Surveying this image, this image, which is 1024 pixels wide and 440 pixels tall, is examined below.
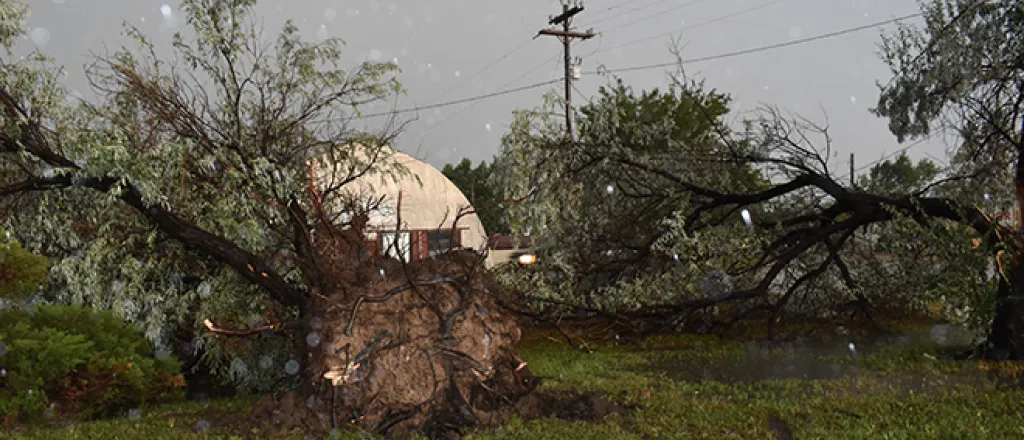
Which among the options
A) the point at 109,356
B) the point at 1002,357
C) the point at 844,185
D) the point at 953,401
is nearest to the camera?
the point at 953,401

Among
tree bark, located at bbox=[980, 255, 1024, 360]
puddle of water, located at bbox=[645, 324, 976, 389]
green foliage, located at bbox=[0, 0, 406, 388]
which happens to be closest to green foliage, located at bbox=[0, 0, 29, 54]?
green foliage, located at bbox=[0, 0, 406, 388]

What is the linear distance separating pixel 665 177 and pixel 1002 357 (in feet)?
19.1

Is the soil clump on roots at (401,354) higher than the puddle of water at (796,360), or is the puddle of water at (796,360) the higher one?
the soil clump on roots at (401,354)

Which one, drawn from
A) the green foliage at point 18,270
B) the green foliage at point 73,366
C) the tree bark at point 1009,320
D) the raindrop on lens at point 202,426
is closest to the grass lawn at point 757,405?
the raindrop on lens at point 202,426

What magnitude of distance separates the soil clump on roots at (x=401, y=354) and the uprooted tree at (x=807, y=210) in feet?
17.8

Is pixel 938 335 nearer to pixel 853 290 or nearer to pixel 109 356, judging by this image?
pixel 853 290

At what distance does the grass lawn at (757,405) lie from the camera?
7168mm

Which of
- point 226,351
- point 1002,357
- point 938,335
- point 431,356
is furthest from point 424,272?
point 938,335

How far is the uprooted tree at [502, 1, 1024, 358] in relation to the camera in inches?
456

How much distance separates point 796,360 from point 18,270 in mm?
10228

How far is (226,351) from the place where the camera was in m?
10.4

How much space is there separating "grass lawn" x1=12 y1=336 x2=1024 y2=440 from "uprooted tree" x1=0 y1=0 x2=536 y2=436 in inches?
24.8

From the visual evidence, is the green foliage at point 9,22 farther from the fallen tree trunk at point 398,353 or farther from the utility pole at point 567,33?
the utility pole at point 567,33

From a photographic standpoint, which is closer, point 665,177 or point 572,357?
point 572,357
